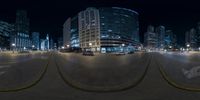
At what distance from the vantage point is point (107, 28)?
157m

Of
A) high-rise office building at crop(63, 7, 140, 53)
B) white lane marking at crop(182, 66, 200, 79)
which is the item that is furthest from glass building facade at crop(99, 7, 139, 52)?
white lane marking at crop(182, 66, 200, 79)

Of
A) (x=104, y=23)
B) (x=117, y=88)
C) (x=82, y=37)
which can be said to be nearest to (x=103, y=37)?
(x=104, y=23)

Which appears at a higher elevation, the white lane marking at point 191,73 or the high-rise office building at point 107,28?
the high-rise office building at point 107,28

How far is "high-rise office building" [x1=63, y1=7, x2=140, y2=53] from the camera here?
15488 centimetres

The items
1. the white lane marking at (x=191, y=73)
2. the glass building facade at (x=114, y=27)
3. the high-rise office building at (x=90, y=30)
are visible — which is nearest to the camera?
the white lane marking at (x=191, y=73)

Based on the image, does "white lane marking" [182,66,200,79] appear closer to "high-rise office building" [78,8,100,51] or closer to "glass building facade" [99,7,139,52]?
"glass building facade" [99,7,139,52]

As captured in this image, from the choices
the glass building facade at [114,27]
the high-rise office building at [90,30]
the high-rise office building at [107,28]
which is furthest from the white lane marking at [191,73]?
the high-rise office building at [90,30]

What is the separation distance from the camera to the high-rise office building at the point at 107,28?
154875 mm

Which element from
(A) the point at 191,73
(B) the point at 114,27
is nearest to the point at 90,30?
(B) the point at 114,27

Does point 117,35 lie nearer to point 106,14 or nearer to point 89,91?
point 106,14

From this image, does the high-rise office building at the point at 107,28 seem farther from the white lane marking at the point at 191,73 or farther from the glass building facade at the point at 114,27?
the white lane marking at the point at 191,73

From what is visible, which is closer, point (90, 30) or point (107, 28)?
point (107, 28)

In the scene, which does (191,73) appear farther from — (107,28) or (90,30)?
(90,30)

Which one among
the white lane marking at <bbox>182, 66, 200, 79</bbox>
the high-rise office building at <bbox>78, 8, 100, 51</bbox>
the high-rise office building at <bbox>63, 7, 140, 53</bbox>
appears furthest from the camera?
the high-rise office building at <bbox>78, 8, 100, 51</bbox>
